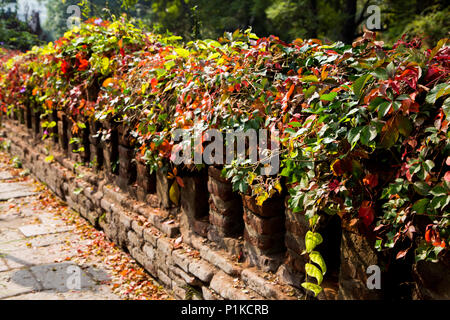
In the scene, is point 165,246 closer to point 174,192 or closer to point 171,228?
point 171,228

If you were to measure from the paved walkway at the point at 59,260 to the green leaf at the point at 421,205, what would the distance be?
2.30 m

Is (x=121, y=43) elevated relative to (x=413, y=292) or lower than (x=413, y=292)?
elevated

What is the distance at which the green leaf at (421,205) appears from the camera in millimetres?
1649

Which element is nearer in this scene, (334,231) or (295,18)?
(334,231)

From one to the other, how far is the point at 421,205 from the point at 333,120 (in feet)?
1.70

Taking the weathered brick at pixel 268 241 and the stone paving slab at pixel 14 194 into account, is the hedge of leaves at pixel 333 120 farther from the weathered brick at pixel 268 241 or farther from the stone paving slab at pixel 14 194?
the stone paving slab at pixel 14 194

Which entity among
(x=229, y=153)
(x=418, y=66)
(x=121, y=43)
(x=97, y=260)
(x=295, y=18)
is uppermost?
(x=295, y=18)

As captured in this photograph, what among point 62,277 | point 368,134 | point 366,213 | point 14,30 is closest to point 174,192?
point 62,277

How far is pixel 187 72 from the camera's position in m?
3.03

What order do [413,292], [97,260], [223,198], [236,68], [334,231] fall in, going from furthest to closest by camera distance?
1. [97,260]
2. [223,198]
3. [236,68]
4. [334,231]
5. [413,292]

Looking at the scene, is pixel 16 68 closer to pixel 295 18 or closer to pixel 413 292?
pixel 413 292

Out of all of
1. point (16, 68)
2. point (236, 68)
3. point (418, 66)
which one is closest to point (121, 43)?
point (236, 68)

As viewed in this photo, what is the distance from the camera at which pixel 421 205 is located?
1.65 m

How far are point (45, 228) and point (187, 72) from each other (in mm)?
2856
